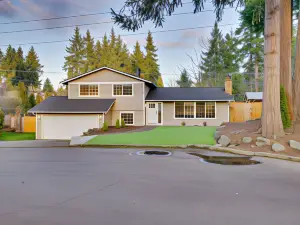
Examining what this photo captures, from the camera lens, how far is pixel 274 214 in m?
3.45

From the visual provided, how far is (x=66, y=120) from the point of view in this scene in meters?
19.2

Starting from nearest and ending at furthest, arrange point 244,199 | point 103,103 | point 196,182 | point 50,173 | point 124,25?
point 244,199, point 196,182, point 50,173, point 124,25, point 103,103

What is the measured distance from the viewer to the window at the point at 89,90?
67.9 feet

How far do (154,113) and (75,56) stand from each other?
3143cm

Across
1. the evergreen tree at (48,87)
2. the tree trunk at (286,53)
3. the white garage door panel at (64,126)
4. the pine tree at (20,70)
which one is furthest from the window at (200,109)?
the evergreen tree at (48,87)

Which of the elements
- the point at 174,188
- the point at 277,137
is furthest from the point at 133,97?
the point at 174,188

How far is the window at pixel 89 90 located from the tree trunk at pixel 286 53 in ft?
47.1

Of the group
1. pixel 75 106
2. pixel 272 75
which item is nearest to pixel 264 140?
pixel 272 75

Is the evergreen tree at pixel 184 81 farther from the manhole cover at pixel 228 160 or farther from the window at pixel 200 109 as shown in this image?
the manhole cover at pixel 228 160

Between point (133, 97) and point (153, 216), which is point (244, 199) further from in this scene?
point (133, 97)

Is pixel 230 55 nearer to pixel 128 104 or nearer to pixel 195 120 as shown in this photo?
pixel 195 120

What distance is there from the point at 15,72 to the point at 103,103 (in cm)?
3468

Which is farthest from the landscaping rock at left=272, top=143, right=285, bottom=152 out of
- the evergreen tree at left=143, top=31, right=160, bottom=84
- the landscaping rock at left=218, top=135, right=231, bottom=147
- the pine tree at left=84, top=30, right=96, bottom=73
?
the pine tree at left=84, top=30, right=96, bottom=73

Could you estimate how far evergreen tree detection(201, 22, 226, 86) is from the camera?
37.8 metres
